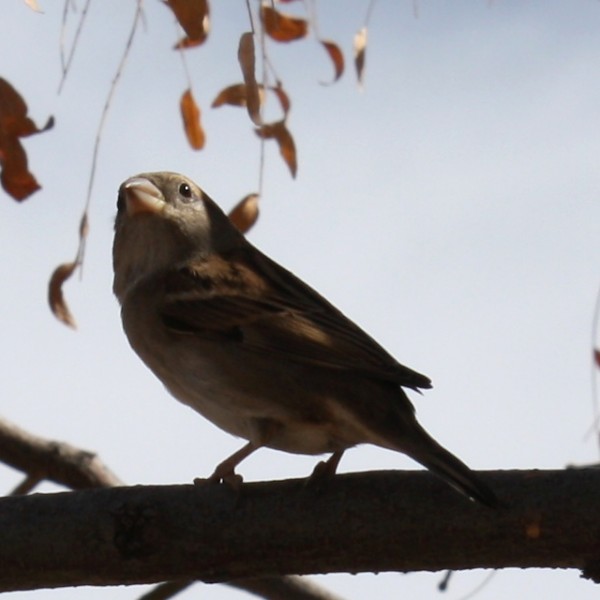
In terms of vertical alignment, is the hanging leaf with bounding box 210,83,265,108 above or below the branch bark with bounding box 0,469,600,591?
above

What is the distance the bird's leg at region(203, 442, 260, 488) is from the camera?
2.96 metres

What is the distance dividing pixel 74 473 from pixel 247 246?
61.7 inches

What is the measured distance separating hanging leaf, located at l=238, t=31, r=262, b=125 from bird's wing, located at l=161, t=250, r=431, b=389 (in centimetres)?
91

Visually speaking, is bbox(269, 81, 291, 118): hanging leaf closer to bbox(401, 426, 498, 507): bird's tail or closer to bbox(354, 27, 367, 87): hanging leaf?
bbox(354, 27, 367, 87): hanging leaf

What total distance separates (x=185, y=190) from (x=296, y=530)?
8.55 ft

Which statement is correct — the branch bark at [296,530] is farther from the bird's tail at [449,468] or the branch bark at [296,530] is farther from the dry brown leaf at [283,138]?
the dry brown leaf at [283,138]

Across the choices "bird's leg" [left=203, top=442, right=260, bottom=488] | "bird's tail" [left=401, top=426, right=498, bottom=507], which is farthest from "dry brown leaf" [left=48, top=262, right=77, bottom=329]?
"bird's tail" [left=401, top=426, right=498, bottom=507]

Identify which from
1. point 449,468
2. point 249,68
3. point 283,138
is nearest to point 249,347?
point 283,138

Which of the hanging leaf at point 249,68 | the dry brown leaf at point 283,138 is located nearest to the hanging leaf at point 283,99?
the dry brown leaf at point 283,138

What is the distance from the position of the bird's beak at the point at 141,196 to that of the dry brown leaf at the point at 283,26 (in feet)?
3.88

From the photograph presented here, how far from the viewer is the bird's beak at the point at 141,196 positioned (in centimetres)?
491

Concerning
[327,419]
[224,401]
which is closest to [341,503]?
[327,419]

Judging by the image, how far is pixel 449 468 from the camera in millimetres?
2936

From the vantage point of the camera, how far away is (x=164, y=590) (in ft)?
11.8
